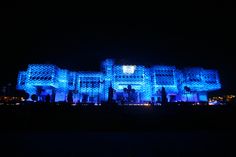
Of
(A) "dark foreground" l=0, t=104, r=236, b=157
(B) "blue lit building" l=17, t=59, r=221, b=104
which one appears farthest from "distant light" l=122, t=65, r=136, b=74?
(A) "dark foreground" l=0, t=104, r=236, b=157

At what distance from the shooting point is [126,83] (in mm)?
44188

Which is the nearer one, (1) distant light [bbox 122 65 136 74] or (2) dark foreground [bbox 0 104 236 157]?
(2) dark foreground [bbox 0 104 236 157]

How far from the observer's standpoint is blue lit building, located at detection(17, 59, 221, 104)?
44125mm

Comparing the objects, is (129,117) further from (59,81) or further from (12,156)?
(59,81)

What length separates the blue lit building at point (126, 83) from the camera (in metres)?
44.1

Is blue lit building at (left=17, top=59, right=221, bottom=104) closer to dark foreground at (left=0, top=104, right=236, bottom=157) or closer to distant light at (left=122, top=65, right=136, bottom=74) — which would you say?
distant light at (left=122, top=65, right=136, bottom=74)

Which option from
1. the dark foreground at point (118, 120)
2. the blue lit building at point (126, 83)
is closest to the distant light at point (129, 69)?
the blue lit building at point (126, 83)

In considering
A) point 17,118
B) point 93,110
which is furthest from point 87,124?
point 17,118

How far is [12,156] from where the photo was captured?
10.0 meters

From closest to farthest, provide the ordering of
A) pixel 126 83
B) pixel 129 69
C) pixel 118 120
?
pixel 118 120 < pixel 126 83 < pixel 129 69

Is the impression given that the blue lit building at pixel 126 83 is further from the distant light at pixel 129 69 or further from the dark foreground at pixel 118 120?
the dark foreground at pixel 118 120

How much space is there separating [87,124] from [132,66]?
26.9m

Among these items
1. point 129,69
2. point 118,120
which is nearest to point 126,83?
point 129,69

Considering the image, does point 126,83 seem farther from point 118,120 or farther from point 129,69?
point 118,120
